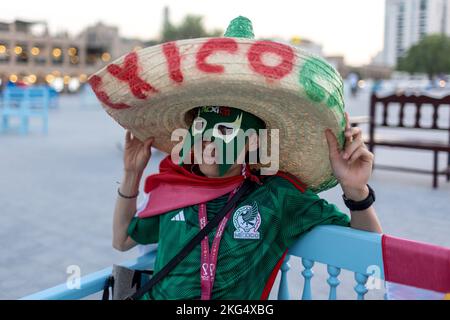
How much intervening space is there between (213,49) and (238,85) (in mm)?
109

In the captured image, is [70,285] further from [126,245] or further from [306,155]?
[306,155]

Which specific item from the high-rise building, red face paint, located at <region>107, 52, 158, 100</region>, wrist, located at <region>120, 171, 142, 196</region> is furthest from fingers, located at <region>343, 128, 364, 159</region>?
the high-rise building

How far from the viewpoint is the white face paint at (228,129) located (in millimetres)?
1529

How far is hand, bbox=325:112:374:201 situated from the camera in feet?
4.82

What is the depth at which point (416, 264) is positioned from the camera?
134 cm

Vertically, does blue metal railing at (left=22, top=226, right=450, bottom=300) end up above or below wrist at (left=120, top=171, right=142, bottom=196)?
below

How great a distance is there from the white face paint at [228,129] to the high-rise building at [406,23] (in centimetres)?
13495

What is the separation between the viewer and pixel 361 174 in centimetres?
148

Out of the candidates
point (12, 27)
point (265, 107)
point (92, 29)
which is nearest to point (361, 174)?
point (265, 107)

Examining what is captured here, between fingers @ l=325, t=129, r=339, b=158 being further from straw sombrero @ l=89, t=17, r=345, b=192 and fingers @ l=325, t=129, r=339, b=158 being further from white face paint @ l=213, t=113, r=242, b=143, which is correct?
white face paint @ l=213, t=113, r=242, b=143

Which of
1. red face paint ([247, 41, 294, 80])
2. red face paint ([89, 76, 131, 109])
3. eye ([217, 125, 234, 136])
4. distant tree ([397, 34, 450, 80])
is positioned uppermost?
red face paint ([247, 41, 294, 80])

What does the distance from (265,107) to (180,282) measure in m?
0.57

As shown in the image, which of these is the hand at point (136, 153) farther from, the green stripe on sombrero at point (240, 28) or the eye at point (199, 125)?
the green stripe on sombrero at point (240, 28)

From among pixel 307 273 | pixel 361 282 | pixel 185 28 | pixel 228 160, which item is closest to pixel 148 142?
pixel 228 160
